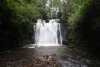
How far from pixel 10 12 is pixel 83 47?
26.6ft

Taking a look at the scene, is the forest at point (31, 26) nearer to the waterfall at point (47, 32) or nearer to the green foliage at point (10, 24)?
the green foliage at point (10, 24)

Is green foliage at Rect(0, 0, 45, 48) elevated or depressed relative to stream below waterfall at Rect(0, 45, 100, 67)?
elevated

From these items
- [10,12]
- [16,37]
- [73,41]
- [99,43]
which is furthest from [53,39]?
[99,43]

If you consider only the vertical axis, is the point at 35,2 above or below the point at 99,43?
above

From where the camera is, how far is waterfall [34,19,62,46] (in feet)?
78.8

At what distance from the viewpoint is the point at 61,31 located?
24250mm

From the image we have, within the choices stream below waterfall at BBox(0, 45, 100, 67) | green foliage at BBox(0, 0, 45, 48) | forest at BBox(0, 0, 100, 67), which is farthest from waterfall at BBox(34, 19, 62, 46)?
stream below waterfall at BBox(0, 45, 100, 67)

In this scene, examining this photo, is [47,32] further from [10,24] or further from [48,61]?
[48,61]

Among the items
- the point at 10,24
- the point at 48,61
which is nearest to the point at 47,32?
the point at 10,24

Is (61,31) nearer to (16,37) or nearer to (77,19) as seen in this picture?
(77,19)

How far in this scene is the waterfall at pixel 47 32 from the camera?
24.0 m

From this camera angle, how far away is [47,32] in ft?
→ 81.6

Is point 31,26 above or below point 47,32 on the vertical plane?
above

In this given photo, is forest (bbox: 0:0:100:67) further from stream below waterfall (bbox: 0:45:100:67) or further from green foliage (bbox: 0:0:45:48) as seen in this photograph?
stream below waterfall (bbox: 0:45:100:67)
